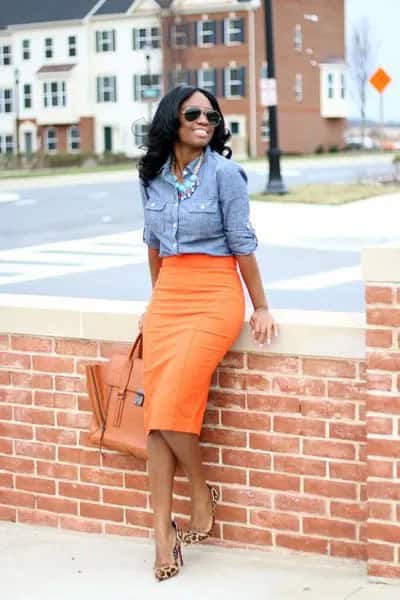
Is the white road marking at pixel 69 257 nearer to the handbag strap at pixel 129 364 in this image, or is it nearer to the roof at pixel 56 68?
the handbag strap at pixel 129 364

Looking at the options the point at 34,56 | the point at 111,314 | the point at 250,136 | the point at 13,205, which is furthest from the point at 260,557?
the point at 34,56

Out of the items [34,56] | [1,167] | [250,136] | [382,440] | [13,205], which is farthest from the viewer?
[34,56]

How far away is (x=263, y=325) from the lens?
5375mm

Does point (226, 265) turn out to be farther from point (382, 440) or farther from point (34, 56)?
point (34, 56)

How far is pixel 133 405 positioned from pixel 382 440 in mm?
1192

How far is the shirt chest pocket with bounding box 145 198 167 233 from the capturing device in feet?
17.7

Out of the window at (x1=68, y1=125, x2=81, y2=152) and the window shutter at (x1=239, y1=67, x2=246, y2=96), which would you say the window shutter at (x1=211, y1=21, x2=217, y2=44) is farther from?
the window at (x1=68, y1=125, x2=81, y2=152)

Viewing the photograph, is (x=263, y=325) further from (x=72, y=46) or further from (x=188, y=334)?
(x=72, y=46)

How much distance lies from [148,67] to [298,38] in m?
12.7

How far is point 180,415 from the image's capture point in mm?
5324

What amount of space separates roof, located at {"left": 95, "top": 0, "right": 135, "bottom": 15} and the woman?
68.2m

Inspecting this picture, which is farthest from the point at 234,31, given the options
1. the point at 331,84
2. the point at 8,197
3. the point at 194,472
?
Answer: the point at 194,472

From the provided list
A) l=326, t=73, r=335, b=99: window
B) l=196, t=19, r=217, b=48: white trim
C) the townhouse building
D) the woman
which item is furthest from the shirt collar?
l=326, t=73, r=335, b=99: window

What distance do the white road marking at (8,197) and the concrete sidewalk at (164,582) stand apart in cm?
2653
